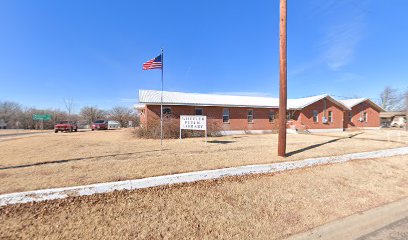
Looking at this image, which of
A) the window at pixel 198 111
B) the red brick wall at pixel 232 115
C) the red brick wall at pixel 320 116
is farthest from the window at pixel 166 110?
the red brick wall at pixel 320 116

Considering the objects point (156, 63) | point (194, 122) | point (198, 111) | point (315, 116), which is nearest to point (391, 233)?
point (194, 122)

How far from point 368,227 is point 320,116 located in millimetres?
22529

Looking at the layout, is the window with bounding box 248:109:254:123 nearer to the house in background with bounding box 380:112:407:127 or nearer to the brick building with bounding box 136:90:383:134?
the brick building with bounding box 136:90:383:134

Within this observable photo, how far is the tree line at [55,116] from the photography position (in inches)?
1630

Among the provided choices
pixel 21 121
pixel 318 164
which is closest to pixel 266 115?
pixel 318 164

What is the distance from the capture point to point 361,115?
27312 mm

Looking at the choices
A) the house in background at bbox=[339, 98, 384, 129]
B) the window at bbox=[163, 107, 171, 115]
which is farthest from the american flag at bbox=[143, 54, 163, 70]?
the house in background at bbox=[339, 98, 384, 129]

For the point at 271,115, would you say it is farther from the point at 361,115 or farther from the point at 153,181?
the point at 153,181

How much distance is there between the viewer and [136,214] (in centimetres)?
358

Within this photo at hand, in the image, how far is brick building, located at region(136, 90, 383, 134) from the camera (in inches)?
713

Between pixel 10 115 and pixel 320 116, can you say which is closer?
pixel 320 116

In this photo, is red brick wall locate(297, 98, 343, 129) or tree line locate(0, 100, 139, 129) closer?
red brick wall locate(297, 98, 343, 129)

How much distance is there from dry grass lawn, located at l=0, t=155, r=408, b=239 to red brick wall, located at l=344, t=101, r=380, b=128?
2489cm

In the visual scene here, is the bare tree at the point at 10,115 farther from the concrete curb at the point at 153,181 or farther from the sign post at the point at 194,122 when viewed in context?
the concrete curb at the point at 153,181
